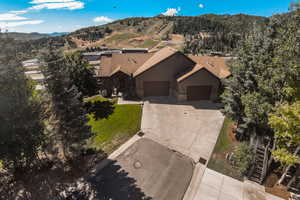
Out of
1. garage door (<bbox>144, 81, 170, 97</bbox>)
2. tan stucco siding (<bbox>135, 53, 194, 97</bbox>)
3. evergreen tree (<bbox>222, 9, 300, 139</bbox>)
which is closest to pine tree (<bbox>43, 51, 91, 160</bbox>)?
evergreen tree (<bbox>222, 9, 300, 139</bbox>)

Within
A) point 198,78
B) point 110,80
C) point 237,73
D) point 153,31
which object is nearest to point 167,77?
point 198,78

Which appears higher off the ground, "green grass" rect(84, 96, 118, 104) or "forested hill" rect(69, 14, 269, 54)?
"forested hill" rect(69, 14, 269, 54)

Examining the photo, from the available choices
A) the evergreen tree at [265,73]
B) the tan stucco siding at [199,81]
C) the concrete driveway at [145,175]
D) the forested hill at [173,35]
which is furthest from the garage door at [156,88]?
the forested hill at [173,35]

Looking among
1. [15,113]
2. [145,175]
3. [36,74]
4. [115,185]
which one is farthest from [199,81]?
[36,74]

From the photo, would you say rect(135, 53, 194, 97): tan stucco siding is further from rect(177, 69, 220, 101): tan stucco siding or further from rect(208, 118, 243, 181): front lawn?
rect(208, 118, 243, 181): front lawn

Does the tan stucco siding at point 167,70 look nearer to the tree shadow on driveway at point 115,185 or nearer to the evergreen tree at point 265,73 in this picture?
the evergreen tree at point 265,73

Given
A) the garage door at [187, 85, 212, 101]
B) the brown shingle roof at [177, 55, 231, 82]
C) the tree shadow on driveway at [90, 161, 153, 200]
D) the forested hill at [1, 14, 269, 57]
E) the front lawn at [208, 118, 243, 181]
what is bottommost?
the tree shadow on driveway at [90, 161, 153, 200]
